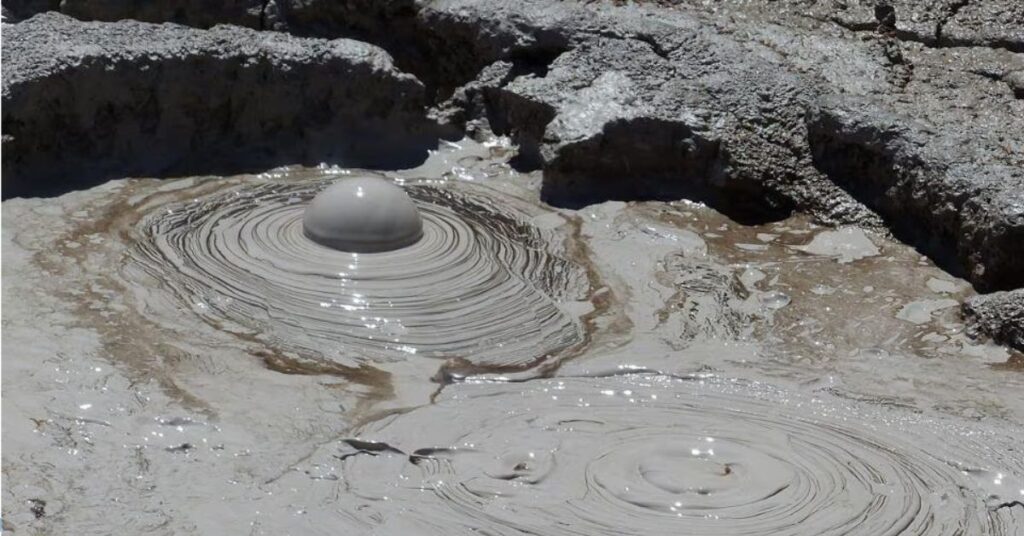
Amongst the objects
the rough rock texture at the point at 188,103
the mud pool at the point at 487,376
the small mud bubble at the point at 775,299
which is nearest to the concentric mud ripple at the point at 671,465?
the mud pool at the point at 487,376

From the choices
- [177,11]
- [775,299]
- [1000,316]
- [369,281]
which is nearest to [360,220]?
[369,281]

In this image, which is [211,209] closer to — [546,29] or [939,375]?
[546,29]

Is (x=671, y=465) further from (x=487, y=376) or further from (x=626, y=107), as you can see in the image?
(x=626, y=107)

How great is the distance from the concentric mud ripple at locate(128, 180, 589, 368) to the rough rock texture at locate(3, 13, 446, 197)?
0.44 metres

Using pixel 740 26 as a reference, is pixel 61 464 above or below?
below

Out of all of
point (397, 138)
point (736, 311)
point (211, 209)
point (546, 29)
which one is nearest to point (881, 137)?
point (736, 311)

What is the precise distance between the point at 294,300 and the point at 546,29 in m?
2.22

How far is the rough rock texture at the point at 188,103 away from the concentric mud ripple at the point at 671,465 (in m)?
2.19

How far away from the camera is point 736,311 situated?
505cm

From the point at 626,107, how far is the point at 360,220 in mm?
1352

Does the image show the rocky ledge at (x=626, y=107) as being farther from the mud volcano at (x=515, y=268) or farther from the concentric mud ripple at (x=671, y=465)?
the concentric mud ripple at (x=671, y=465)

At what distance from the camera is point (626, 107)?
6090 mm

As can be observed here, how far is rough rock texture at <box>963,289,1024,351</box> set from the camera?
4.88m

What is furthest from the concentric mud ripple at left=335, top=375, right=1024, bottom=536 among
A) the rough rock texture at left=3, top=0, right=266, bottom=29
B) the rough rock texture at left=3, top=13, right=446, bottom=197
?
the rough rock texture at left=3, top=0, right=266, bottom=29
